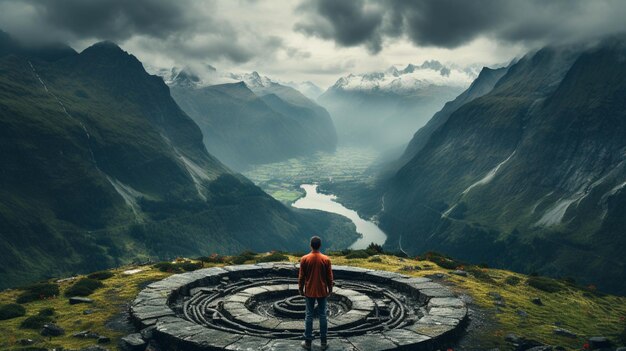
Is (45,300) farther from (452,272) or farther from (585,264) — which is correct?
(585,264)

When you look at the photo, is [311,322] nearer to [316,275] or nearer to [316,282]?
[316,282]

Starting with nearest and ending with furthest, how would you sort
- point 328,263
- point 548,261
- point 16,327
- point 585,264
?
1. point 328,263
2. point 16,327
3. point 585,264
4. point 548,261

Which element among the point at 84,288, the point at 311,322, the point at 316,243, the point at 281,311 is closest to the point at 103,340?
the point at 281,311

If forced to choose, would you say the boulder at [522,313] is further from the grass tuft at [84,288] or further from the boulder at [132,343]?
the grass tuft at [84,288]

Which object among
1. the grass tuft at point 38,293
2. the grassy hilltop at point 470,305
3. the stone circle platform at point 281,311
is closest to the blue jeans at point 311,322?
the stone circle platform at point 281,311

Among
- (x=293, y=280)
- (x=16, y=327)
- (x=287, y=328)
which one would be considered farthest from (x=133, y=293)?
(x=287, y=328)

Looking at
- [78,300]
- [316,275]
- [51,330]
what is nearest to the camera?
[316,275]
